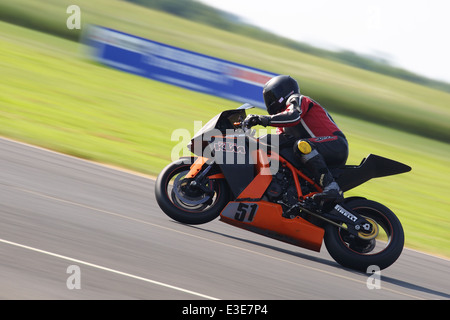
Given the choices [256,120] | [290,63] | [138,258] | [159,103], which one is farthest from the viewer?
[290,63]

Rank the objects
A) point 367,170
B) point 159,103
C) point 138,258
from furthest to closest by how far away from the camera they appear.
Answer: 1. point 159,103
2. point 367,170
3. point 138,258

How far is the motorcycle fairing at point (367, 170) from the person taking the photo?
6.80 m

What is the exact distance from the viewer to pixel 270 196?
686 cm

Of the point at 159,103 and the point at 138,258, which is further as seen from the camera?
the point at 159,103

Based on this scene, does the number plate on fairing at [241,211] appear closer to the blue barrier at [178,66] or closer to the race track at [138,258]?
the race track at [138,258]

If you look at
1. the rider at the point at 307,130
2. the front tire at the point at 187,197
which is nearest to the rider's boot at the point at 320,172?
the rider at the point at 307,130

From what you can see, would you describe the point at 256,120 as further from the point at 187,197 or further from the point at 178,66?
the point at 178,66

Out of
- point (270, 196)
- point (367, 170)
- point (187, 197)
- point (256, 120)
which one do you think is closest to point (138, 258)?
point (187, 197)

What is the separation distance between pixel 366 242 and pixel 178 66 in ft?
44.8

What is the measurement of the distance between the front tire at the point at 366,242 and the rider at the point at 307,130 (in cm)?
33

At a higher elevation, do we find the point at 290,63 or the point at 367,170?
the point at 290,63

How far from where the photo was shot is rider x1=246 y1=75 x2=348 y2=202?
6.70 metres

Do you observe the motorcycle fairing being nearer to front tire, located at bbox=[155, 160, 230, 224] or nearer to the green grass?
front tire, located at bbox=[155, 160, 230, 224]

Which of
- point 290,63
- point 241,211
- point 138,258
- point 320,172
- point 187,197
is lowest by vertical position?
point 138,258
